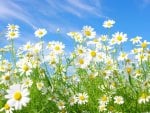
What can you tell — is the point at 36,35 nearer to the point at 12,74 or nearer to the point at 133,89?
the point at 12,74

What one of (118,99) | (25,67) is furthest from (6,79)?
(118,99)

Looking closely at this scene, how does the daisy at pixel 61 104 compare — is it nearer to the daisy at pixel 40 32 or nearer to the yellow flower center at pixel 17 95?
the yellow flower center at pixel 17 95

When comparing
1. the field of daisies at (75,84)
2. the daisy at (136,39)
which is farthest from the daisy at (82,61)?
the daisy at (136,39)

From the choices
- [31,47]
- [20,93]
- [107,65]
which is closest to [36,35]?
[31,47]

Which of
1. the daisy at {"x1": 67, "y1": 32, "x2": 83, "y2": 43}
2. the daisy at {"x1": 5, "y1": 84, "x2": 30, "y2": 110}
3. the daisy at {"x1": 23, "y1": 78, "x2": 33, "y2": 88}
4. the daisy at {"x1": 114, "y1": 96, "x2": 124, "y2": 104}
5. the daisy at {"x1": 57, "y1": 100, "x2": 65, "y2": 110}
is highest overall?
the daisy at {"x1": 67, "y1": 32, "x2": 83, "y2": 43}

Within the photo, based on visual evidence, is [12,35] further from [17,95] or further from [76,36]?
[17,95]

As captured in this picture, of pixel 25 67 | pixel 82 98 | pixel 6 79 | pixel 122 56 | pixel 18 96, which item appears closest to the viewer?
pixel 18 96

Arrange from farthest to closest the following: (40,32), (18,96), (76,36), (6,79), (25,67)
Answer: (76,36), (40,32), (6,79), (25,67), (18,96)

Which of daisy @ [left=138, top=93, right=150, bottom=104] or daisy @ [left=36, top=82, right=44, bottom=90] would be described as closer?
daisy @ [left=138, top=93, right=150, bottom=104]

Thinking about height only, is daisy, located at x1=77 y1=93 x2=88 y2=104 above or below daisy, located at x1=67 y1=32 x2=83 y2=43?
below

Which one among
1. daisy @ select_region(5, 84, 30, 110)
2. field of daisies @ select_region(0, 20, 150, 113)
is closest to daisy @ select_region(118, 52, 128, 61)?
field of daisies @ select_region(0, 20, 150, 113)

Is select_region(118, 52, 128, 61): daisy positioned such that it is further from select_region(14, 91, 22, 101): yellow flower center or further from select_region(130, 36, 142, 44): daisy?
select_region(14, 91, 22, 101): yellow flower center
